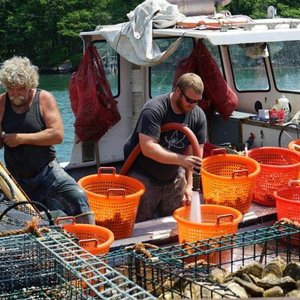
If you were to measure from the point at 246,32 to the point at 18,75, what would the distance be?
2815 millimetres

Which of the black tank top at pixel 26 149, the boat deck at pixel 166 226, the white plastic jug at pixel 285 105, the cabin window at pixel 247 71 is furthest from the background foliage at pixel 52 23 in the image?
the black tank top at pixel 26 149

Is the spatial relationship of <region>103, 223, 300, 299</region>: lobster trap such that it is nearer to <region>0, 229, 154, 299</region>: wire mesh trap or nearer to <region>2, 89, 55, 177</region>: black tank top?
<region>0, 229, 154, 299</region>: wire mesh trap

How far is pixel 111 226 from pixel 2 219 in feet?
4.66

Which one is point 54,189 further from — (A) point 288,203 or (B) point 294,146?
(B) point 294,146

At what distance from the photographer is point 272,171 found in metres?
6.14

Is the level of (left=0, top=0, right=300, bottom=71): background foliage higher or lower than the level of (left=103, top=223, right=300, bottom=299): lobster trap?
higher

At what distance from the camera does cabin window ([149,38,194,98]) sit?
→ 858 centimetres

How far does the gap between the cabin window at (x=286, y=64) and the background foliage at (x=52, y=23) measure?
130 feet

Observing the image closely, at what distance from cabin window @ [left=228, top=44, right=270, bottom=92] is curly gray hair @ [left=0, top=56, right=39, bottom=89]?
4.00 m

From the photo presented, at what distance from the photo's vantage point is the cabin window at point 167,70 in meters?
8.58

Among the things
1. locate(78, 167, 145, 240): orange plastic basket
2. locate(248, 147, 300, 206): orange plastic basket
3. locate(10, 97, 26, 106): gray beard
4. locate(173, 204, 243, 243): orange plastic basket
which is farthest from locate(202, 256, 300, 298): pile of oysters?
locate(10, 97, 26, 106): gray beard

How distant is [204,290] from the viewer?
352cm

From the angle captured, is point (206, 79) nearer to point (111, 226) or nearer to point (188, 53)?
point (188, 53)

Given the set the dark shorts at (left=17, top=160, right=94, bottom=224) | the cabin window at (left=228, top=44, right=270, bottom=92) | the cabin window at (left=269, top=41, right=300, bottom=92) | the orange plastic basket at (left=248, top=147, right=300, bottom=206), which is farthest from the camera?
the cabin window at (left=228, top=44, right=270, bottom=92)
